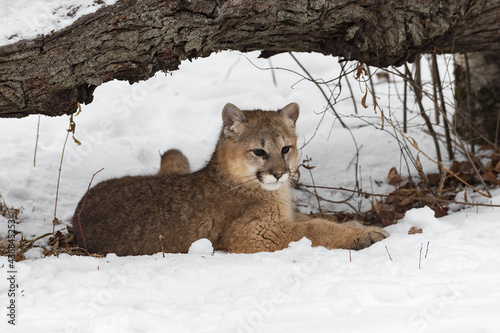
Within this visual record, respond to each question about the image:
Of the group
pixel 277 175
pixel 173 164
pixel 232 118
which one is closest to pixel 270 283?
pixel 277 175

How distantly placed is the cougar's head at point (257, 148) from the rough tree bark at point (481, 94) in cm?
278

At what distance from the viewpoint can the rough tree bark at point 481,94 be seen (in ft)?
23.0

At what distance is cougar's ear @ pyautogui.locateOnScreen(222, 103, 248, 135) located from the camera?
17.5 feet

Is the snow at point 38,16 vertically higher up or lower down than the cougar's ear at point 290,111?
higher up

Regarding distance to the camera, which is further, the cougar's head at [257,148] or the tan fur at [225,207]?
the cougar's head at [257,148]

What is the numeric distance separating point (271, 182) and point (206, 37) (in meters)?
1.36

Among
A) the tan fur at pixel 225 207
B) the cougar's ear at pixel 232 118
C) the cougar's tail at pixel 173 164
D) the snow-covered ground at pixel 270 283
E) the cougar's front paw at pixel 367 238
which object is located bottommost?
the snow-covered ground at pixel 270 283

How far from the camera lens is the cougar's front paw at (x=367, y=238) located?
4672 millimetres

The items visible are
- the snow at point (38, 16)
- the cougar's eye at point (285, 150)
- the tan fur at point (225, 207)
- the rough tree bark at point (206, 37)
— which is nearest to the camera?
the snow at point (38, 16)

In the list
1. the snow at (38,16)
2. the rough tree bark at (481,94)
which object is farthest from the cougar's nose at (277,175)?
the rough tree bark at (481,94)

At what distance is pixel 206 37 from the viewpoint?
472 centimetres

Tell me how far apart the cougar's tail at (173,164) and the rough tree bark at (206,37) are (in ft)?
5.26

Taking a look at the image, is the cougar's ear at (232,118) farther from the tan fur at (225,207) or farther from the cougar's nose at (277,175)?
the cougar's nose at (277,175)

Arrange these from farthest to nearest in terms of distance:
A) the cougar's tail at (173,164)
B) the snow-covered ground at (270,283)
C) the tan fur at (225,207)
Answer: the cougar's tail at (173,164) → the tan fur at (225,207) → the snow-covered ground at (270,283)
